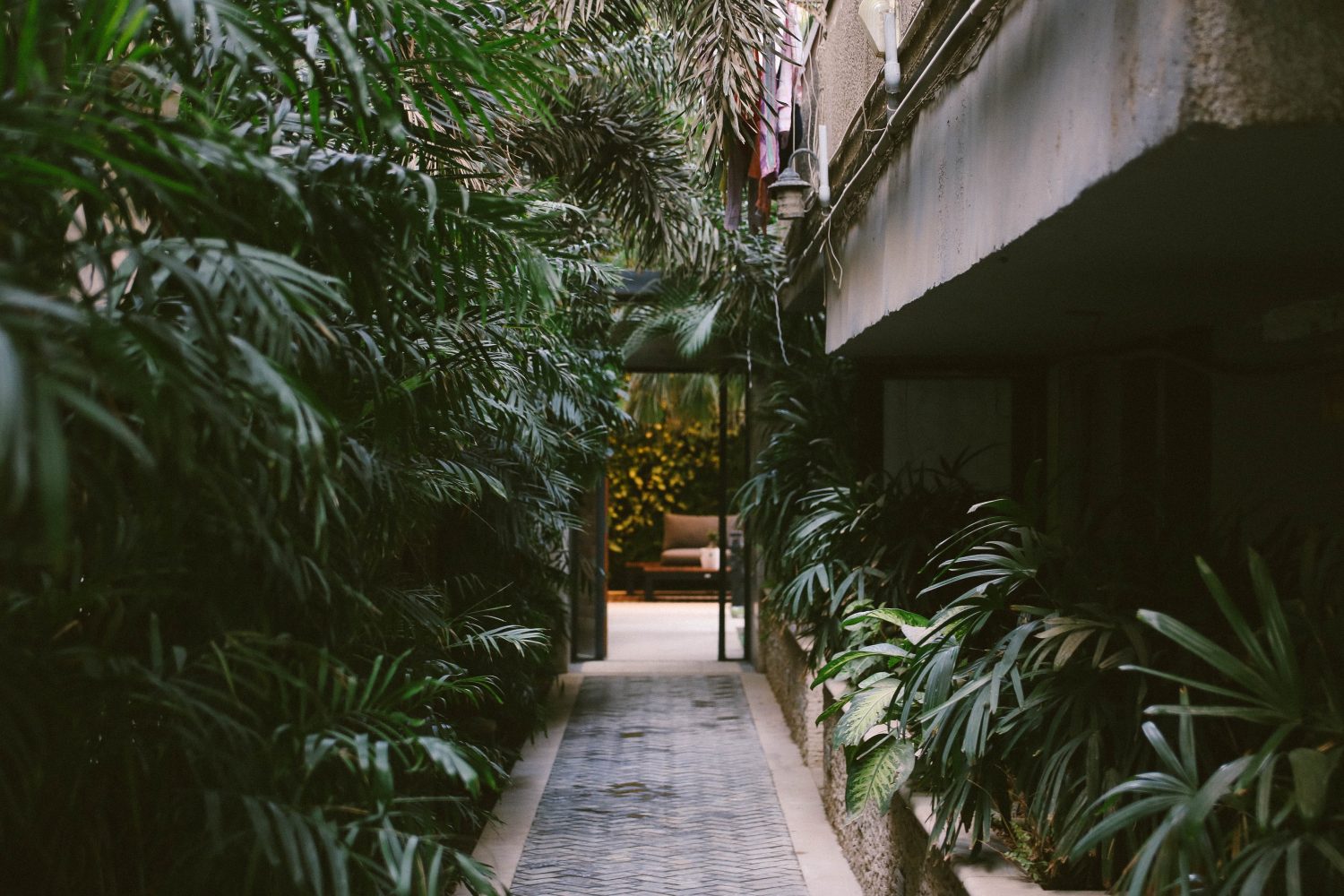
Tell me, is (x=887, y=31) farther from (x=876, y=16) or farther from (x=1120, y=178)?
(x=1120, y=178)

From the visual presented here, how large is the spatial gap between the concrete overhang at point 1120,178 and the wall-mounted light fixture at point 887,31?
0.71 ft

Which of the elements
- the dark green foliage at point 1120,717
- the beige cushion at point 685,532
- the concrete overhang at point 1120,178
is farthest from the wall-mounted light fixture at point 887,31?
the beige cushion at point 685,532

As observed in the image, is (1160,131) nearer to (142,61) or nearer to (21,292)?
(21,292)

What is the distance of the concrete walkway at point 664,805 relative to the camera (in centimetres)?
506

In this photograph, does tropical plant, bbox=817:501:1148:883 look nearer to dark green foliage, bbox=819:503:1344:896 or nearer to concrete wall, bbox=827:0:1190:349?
dark green foliage, bbox=819:503:1344:896

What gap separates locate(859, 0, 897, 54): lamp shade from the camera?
4.47 meters

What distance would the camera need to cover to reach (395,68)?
2504 mm

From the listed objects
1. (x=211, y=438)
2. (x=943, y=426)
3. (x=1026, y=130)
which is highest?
(x=1026, y=130)

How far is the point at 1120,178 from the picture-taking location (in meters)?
2.25

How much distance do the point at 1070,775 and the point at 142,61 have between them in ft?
9.02

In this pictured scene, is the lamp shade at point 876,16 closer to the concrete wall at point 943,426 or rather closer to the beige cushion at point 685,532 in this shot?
the concrete wall at point 943,426

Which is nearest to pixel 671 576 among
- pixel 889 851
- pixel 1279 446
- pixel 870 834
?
pixel 870 834

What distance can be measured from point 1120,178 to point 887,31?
2165mm

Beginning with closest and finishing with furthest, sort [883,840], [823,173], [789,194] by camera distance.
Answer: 1. [883,840]
2. [823,173]
3. [789,194]
